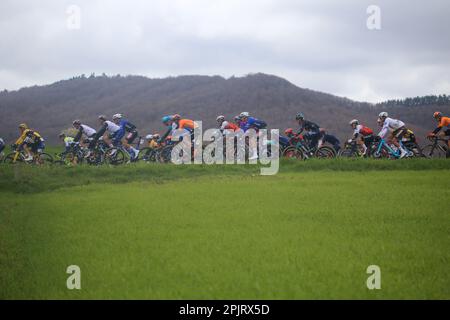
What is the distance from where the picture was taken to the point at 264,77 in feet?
359

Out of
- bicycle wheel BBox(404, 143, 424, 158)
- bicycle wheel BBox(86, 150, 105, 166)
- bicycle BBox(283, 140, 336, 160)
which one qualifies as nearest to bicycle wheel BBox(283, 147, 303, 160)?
bicycle BBox(283, 140, 336, 160)

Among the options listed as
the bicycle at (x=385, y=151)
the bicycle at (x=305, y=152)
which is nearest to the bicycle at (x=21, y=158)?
the bicycle at (x=305, y=152)

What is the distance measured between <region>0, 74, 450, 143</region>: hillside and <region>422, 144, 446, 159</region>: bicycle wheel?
2293 inches

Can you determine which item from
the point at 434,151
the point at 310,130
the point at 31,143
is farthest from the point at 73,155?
the point at 434,151

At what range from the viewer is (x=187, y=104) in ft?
333

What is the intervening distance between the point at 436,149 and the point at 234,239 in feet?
46.4

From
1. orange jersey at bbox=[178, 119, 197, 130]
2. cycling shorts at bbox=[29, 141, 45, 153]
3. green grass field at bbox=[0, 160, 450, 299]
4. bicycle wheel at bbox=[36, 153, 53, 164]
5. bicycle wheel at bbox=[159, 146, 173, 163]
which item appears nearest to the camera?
green grass field at bbox=[0, 160, 450, 299]

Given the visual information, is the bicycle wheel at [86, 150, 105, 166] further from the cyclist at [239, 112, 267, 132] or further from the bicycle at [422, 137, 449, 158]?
the bicycle at [422, 137, 449, 158]

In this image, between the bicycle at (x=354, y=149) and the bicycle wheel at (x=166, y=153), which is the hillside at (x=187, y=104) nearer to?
the bicycle at (x=354, y=149)

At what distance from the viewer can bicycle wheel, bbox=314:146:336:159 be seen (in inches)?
782

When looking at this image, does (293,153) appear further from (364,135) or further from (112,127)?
(112,127)

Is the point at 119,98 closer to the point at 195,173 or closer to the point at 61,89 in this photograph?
the point at 61,89

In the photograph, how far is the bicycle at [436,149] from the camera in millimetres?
18656
